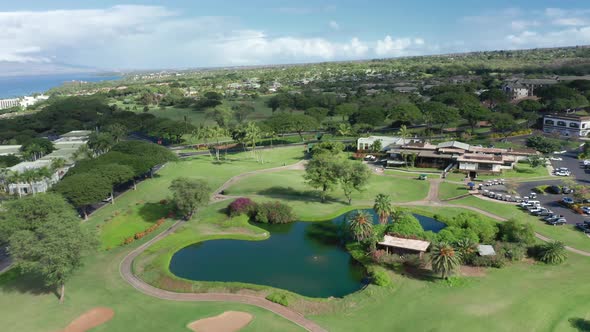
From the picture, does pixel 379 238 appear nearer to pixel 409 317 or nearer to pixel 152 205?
pixel 409 317

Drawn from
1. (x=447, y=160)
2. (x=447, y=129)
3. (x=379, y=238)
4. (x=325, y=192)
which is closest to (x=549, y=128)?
(x=447, y=129)

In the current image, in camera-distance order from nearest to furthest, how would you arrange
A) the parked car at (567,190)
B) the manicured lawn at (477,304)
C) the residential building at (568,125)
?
the manicured lawn at (477,304), the parked car at (567,190), the residential building at (568,125)

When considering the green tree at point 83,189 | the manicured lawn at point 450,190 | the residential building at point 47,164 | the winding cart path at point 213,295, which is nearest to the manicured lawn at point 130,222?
the green tree at point 83,189

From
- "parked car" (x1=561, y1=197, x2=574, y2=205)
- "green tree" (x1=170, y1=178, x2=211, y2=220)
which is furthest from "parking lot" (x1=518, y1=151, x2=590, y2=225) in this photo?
"green tree" (x1=170, y1=178, x2=211, y2=220)

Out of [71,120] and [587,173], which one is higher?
[71,120]

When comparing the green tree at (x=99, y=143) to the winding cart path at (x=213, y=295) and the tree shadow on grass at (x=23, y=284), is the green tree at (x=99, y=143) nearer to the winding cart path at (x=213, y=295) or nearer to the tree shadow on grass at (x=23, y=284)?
the winding cart path at (x=213, y=295)

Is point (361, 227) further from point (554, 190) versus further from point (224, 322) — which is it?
point (554, 190)

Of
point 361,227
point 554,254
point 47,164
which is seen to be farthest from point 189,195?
point 554,254
